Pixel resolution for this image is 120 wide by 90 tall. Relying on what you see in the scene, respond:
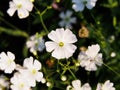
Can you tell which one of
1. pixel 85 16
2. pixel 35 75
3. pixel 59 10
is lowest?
pixel 35 75

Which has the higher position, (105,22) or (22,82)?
(105,22)

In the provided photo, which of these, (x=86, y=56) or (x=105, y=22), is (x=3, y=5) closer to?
(x=105, y=22)

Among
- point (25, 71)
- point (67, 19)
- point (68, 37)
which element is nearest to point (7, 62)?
point (25, 71)

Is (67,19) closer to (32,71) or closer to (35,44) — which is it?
(35,44)

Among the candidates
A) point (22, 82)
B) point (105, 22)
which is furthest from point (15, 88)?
point (105, 22)

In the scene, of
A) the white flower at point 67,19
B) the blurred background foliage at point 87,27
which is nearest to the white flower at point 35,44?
the blurred background foliage at point 87,27

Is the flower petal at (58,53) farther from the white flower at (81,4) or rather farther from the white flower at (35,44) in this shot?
the white flower at (35,44)
